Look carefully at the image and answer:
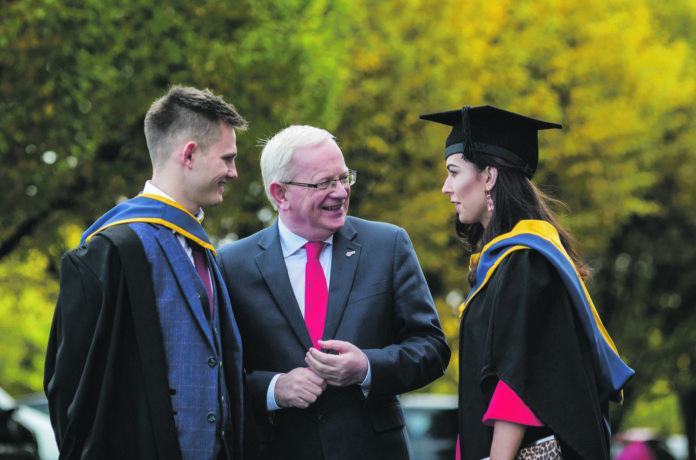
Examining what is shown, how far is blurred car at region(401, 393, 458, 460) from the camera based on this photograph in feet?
42.2

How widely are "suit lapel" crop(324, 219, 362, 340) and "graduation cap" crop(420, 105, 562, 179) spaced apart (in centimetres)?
82

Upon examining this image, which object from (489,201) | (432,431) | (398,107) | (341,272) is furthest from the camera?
(398,107)

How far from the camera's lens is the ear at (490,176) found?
12.9 ft

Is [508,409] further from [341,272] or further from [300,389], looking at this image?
[341,272]

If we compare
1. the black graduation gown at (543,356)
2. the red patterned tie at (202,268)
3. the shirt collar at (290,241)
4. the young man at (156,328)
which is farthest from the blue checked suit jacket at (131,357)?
the black graduation gown at (543,356)

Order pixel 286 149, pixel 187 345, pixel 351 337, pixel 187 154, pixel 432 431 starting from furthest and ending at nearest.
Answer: pixel 432 431, pixel 286 149, pixel 351 337, pixel 187 154, pixel 187 345

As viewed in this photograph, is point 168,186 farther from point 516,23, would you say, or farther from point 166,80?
point 516,23

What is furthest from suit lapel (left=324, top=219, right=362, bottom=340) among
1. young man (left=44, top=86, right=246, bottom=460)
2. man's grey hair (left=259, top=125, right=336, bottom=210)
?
young man (left=44, top=86, right=246, bottom=460)

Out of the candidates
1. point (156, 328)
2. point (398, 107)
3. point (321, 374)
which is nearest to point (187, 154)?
point (156, 328)

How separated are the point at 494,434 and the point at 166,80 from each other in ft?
31.0

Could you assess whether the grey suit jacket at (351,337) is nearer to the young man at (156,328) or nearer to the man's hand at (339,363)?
the man's hand at (339,363)

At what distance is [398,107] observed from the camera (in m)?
16.6

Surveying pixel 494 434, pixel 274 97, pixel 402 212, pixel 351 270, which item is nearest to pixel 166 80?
pixel 274 97

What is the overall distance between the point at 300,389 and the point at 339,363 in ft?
0.73
